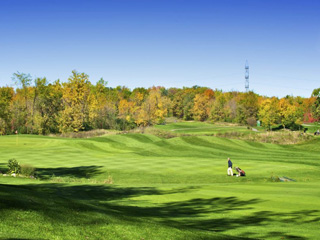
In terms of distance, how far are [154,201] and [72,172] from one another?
17.3 metres

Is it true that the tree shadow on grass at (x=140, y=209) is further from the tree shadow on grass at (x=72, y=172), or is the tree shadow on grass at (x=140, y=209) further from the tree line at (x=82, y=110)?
the tree line at (x=82, y=110)

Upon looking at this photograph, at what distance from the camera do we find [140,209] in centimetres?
1783

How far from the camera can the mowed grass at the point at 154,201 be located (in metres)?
11.8

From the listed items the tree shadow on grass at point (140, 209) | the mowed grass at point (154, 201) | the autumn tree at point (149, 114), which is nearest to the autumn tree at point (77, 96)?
the autumn tree at point (149, 114)

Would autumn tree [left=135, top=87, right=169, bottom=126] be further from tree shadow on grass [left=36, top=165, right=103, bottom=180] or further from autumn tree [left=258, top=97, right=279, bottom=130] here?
tree shadow on grass [left=36, top=165, right=103, bottom=180]

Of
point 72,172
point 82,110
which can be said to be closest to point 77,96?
point 82,110

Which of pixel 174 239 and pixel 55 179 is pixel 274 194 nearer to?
pixel 174 239

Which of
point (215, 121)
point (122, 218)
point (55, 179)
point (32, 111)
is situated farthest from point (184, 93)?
point (122, 218)

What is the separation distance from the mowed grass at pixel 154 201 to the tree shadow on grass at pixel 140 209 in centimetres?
4

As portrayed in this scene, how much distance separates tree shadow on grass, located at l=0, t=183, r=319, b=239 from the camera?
1283cm

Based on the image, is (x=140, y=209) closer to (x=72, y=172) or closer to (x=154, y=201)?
(x=154, y=201)

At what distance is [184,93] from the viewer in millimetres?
163000

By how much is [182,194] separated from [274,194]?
223 inches

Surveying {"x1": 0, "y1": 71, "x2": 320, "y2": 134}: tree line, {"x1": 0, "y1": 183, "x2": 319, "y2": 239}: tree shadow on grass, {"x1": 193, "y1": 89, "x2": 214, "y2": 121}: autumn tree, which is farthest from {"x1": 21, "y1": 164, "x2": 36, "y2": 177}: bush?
{"x1": 193, "y1": 89, "x2": 214, "y2": 121}: autumn tree
